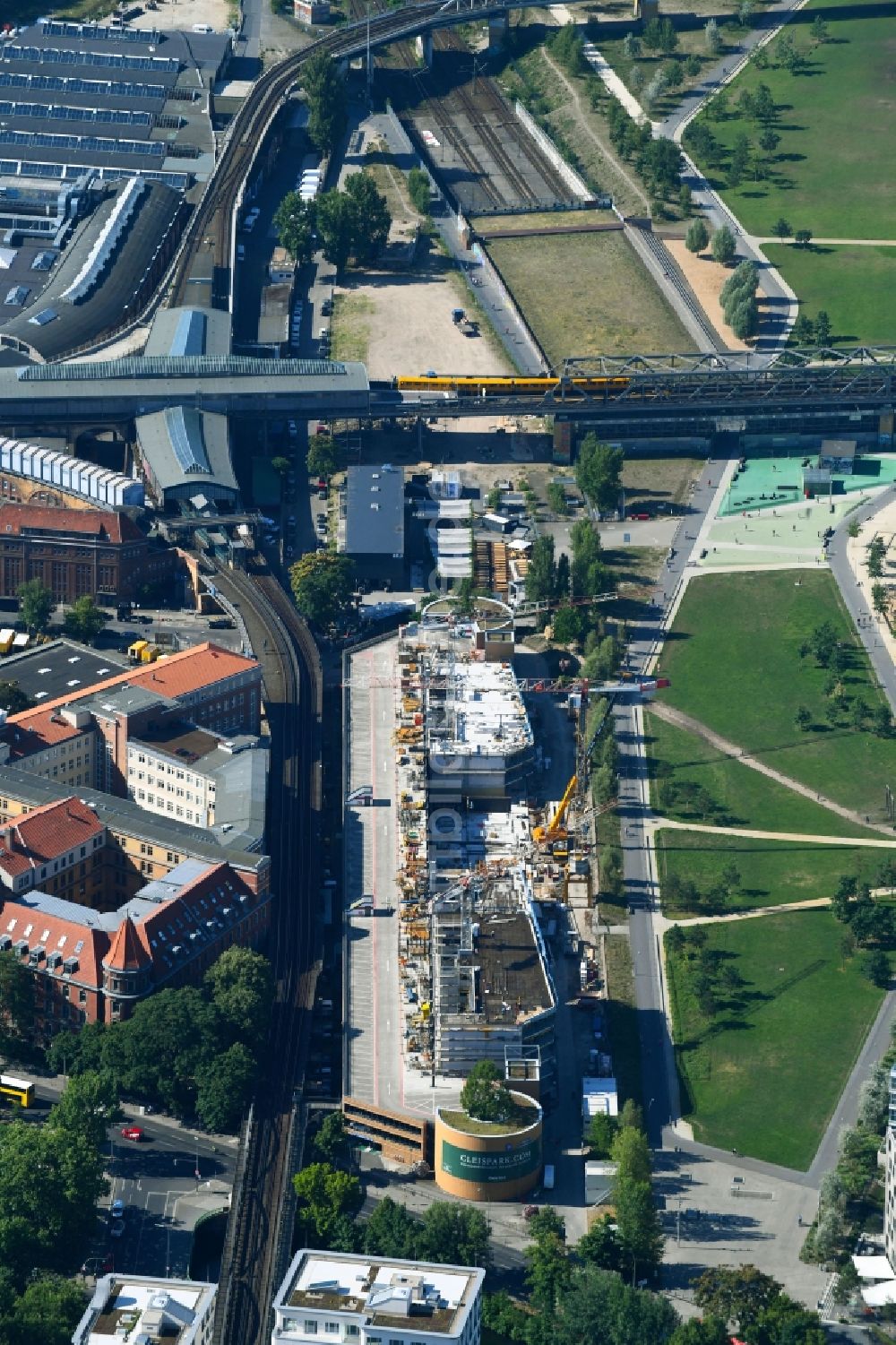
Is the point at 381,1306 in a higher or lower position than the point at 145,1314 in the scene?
higher

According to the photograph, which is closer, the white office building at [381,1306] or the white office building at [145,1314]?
the white office building at [381,1306]

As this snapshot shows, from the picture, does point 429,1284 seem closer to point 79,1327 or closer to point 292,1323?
point 292,1323

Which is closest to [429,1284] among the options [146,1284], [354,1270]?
[354,1270]

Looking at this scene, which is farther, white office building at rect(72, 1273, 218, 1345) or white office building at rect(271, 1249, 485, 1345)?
white office building at rect(72, 1273, 218, 1345)

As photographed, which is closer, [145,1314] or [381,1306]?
[381,1306]
